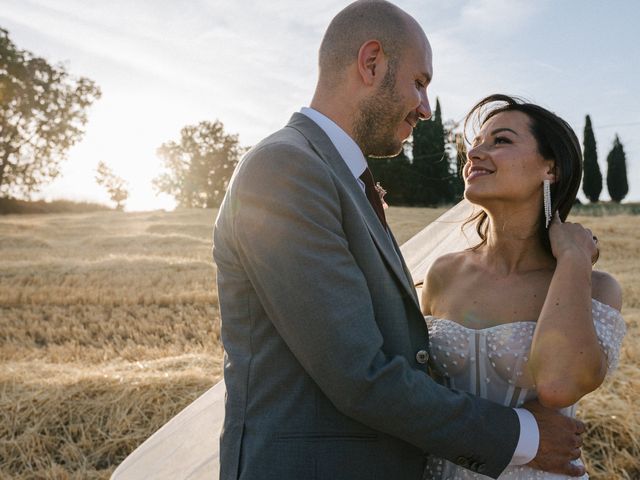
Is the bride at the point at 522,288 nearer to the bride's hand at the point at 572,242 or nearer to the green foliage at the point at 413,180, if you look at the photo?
the bride's hand at the point at 572,242

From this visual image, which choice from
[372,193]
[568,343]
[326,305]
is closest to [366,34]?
[372,193]

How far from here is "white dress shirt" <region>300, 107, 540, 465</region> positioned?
2.12 meters

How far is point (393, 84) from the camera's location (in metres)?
2.39

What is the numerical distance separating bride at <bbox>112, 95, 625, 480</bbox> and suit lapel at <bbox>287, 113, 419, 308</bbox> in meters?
0.71

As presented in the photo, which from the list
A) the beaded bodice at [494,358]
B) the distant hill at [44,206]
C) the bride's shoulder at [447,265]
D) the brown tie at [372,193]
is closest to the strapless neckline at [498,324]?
the beaded bodice at [494,358]

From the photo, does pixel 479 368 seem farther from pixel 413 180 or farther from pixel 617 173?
pixel 617 173

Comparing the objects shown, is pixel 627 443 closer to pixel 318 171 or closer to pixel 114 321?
pixel 318 171

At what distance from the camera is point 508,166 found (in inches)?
118

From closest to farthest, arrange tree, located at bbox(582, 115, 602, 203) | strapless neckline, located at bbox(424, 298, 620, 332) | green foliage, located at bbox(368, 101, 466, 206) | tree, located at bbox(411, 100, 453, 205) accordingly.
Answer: strapless neckline, located at bbox(424, 298, 620, 332) → tree, located at bbox(411, 100, 453, 205) → green foliage, located at bbox(368, 101, 466, 206) → tree, located at bbox(582, 115, 602, 203)

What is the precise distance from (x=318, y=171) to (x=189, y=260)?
51.3 feet

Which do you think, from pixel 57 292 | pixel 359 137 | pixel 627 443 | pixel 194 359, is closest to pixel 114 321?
pixel 57 292

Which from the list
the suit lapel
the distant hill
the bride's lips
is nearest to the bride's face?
the bride's lips

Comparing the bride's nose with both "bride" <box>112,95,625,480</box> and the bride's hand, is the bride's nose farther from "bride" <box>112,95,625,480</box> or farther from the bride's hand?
the bride's hand

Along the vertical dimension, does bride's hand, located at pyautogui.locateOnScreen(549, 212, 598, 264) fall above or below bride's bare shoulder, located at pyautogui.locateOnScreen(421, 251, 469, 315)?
above
